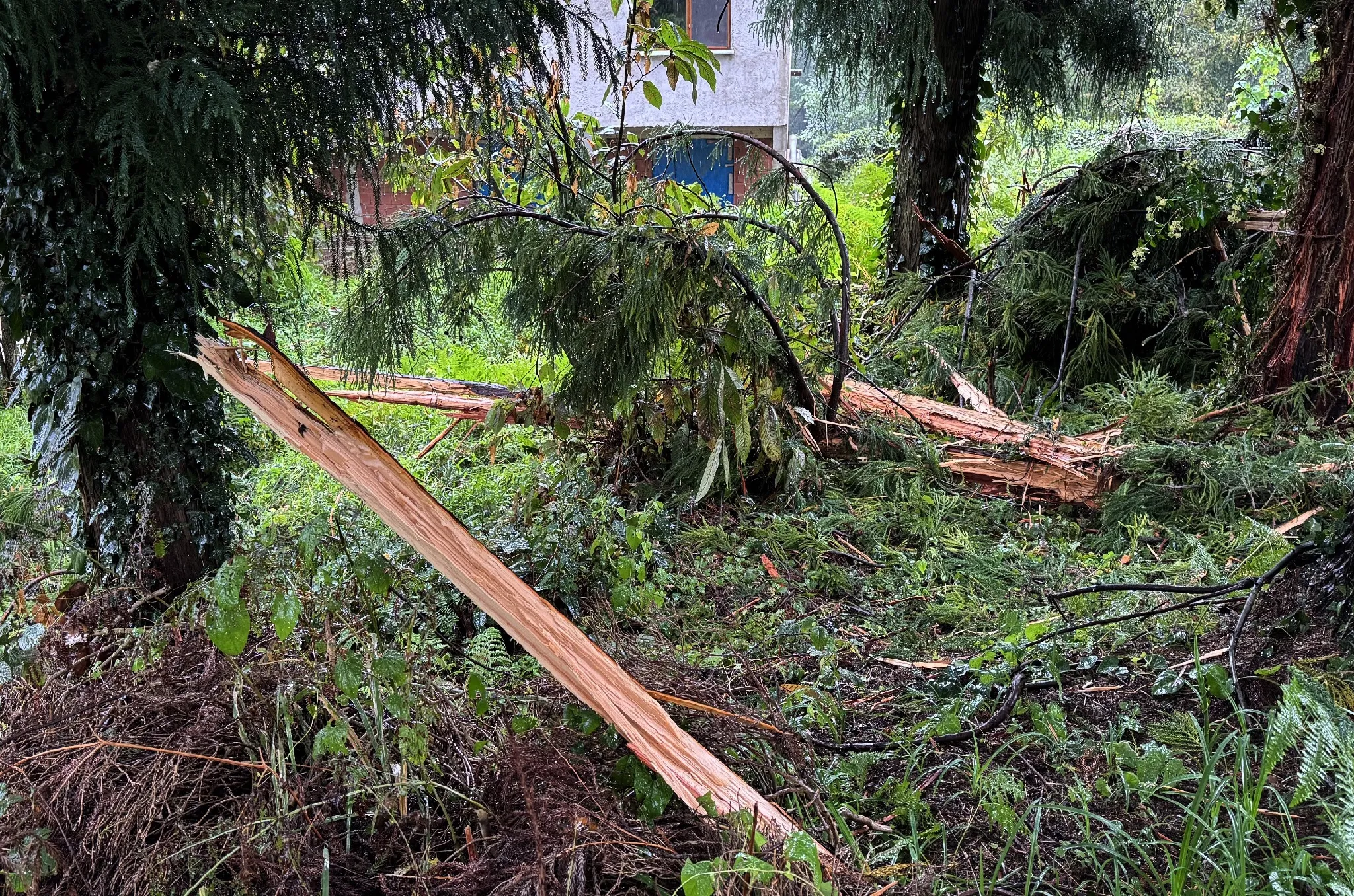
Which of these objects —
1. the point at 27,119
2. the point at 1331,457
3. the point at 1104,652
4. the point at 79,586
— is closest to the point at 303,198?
the point at 27,119

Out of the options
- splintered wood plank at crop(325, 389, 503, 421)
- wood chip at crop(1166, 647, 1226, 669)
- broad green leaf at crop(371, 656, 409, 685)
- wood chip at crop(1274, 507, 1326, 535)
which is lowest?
splintered wood plank at crop(325, 389, 503, 421)

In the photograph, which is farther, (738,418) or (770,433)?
(770,433)

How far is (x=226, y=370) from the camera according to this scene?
1984mm

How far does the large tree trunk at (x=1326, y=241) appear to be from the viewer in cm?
422

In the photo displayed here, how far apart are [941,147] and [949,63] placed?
0.55m

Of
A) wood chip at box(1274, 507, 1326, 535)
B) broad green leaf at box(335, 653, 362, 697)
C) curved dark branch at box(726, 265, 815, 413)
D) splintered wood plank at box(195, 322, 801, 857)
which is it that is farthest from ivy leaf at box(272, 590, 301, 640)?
wood chip at box(1274, 507, 1326, 535)

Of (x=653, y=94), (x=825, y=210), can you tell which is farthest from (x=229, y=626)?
(x=825, y=210)

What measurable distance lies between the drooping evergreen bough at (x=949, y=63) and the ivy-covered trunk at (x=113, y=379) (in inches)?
184

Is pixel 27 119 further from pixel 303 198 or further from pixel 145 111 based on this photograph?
pixel 303 198

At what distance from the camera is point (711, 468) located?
3939 millimetres

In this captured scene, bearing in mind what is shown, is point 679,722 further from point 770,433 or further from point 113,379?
point 770,433

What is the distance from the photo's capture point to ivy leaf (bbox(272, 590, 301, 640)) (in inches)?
75.9

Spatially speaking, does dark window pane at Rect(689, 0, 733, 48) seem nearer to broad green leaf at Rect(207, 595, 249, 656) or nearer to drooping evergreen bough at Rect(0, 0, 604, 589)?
drooping evergreen bough at Rect(0, 0, 604, 589)

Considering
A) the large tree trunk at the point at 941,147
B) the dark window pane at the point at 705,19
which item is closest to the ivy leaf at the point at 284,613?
the large tree trunk at the point at 941,147
